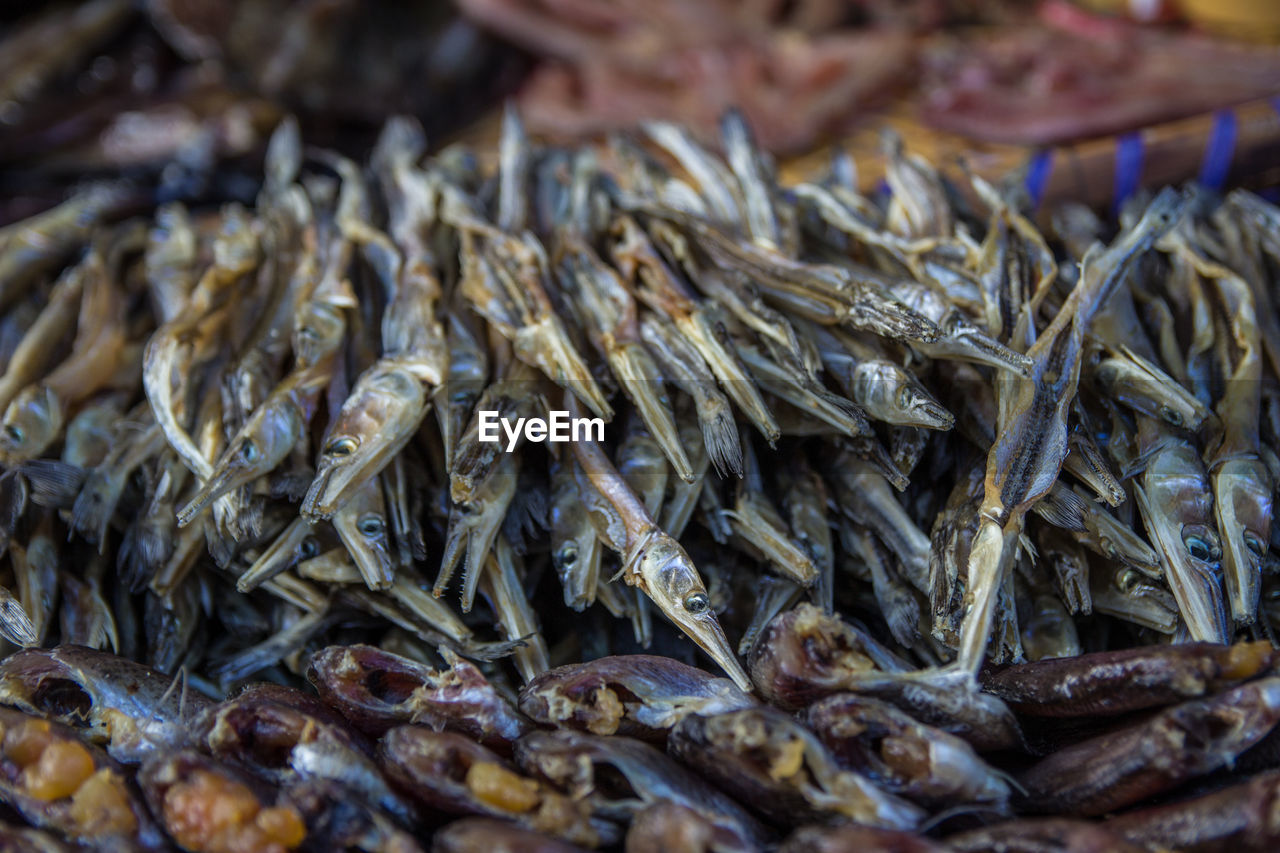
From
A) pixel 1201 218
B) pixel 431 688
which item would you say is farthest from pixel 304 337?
pixel 1201 218

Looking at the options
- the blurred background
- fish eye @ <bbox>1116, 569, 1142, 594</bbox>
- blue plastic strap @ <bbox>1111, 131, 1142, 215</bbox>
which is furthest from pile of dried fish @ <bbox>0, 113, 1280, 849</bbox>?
the blurred background

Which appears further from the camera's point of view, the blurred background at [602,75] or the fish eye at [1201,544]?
the blurred background at [602,75]

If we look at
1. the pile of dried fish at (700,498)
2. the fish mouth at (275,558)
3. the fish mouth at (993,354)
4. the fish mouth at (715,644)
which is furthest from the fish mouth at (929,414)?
the fish mouth at (275,558)

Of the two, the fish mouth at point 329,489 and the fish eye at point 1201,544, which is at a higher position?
the fish mouth at point 329,489

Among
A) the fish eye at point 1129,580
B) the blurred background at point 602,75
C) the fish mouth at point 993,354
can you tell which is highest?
the blurred background at point 602,75

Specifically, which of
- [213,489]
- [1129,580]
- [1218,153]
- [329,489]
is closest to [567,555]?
[329,489]

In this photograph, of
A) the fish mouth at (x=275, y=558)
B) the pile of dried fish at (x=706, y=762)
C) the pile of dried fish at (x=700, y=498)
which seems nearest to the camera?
the pile of dried fish at (x=706, y=762)

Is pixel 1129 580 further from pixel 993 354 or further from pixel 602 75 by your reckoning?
pixel 602 75

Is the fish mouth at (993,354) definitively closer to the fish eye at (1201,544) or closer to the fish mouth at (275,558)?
the fish eye at (1201,544)
